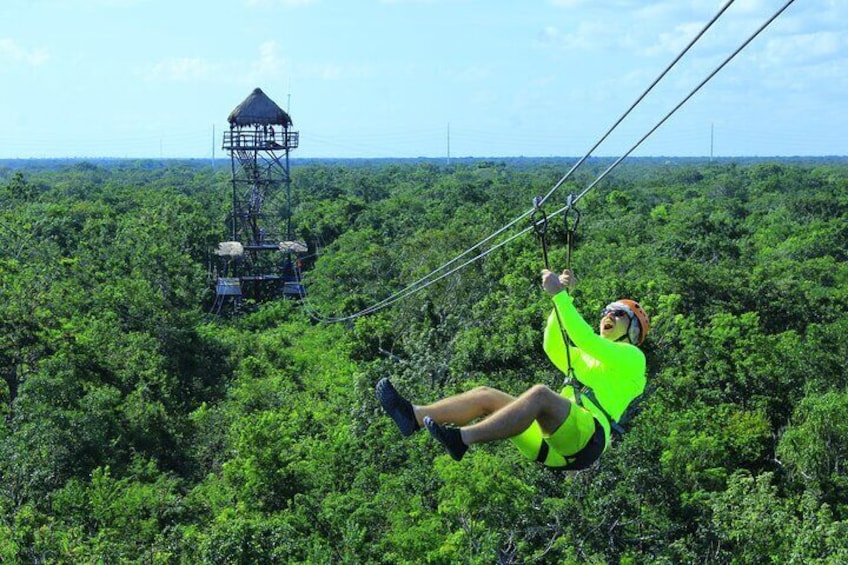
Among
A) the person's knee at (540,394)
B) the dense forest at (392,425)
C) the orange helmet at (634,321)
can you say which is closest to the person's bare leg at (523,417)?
the person's knee at (540,394)

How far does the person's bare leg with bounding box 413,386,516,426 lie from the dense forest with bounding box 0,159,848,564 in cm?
668

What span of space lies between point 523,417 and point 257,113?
3380 centimetres

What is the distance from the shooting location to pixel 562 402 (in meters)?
5.77

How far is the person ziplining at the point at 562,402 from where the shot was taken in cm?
561

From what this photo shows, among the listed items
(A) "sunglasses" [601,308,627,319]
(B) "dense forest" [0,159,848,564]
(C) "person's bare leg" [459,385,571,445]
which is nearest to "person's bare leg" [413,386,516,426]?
(C) "person's bare leg" [459,385,571,445]

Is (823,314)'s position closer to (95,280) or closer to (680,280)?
(680,280)

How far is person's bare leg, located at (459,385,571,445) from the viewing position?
552 cm

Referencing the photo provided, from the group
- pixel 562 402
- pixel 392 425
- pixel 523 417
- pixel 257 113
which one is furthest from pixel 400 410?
pixel 257 113

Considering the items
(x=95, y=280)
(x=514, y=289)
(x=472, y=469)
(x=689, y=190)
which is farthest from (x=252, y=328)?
(x=689, y=190)

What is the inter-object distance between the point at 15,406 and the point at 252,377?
697 centimetres

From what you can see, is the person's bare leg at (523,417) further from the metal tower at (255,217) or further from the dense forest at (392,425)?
the metal tower at (255,217)

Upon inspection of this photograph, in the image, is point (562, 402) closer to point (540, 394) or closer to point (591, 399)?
point (540, 394)

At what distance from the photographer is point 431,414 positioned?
19.5 ft

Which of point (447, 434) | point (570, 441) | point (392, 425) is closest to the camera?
point (447, 434)
